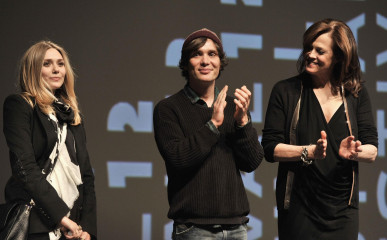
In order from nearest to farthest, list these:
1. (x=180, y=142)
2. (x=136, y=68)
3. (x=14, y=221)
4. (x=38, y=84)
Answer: (x=14, y=221) < (x=180, y=142) < (x=38, y=84) < (x=136, y=68)

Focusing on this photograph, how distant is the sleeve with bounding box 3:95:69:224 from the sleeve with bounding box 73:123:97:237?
0.17 meters

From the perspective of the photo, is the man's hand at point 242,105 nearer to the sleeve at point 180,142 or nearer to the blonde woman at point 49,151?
the sleeve at point 180,142

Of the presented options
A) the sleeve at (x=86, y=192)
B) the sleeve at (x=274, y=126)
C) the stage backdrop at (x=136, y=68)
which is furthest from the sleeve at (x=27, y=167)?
the stage backdrop at (x=136, y=68)

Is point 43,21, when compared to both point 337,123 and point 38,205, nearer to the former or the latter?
point 38,205

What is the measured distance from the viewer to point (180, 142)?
2254mm

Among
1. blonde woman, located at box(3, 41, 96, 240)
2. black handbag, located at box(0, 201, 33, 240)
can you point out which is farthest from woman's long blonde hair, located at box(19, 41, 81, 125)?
black handbag, located at box(0, 201, 33, 240)

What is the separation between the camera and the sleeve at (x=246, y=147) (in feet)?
7.55

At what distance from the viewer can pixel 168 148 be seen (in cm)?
225

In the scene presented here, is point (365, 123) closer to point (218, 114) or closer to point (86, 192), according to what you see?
point (218, 114)

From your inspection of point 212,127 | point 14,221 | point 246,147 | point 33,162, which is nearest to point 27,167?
point 33,162

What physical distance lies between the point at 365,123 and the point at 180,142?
3.06 ft

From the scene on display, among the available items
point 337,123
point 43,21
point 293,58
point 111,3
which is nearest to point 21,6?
point 43,21

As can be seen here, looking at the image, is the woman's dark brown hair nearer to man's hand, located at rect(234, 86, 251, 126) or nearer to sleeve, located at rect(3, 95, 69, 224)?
man's hand, located at rect(234, 86, 251, 126)

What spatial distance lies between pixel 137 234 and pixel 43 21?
5.46ft
